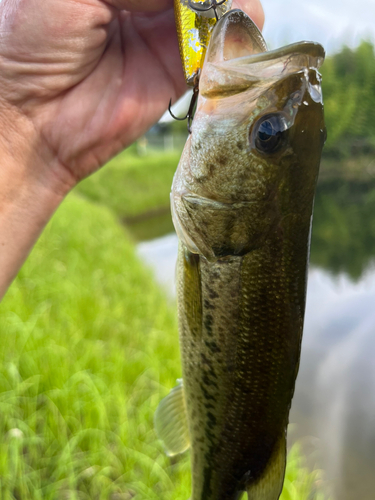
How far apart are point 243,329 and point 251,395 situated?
0.65ft

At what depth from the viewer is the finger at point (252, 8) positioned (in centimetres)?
139

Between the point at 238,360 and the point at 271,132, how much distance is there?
645 millimetres

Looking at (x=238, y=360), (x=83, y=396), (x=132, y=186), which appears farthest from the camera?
(x=132, y=186)

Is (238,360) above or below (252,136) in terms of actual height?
below

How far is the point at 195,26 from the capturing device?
3.90ft

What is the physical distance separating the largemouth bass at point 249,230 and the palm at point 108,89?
79 cm

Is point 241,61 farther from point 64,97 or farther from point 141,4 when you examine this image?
point 64,97

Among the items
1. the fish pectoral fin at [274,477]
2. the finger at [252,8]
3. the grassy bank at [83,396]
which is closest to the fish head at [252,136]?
the finger at [252,8]

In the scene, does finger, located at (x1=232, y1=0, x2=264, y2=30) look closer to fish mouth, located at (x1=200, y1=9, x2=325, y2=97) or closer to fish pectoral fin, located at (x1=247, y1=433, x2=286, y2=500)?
fish mouth, located at (x1=200, y1=9, x2=325, y2=97)

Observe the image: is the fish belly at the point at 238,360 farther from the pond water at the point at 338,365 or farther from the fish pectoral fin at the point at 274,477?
the pond water at the point at 338,365

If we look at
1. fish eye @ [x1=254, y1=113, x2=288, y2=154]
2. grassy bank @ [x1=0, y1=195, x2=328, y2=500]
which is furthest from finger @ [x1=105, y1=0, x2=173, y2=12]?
grassy bank @ [x1=0, y1=195, x2=328, y2=500]

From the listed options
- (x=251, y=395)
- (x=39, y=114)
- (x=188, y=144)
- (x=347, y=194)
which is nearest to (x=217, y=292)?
(x=251, y=395)

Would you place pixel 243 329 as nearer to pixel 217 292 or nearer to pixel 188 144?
pixel 217 292

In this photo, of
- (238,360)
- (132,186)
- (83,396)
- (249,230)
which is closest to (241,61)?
(249,230)
